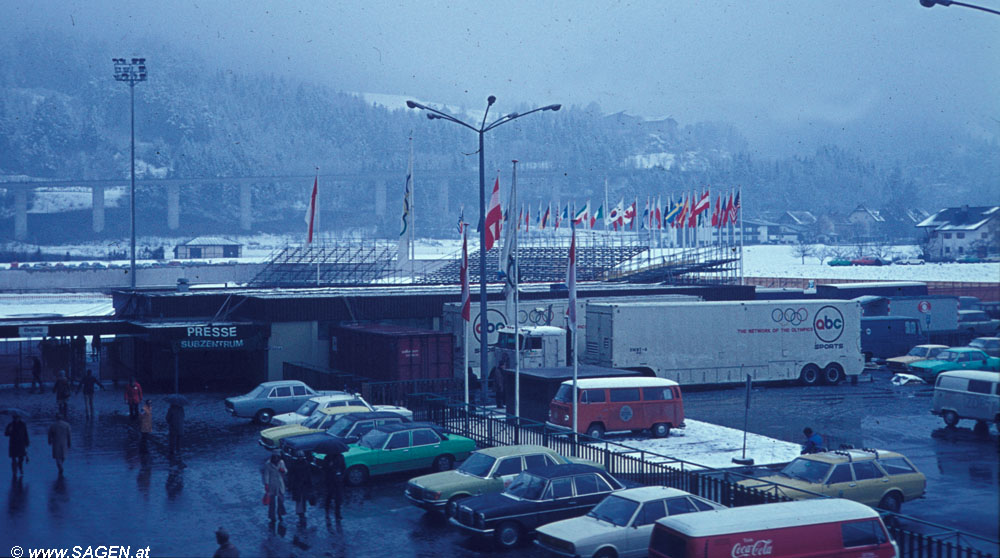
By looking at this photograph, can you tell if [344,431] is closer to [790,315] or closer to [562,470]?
[562,470]

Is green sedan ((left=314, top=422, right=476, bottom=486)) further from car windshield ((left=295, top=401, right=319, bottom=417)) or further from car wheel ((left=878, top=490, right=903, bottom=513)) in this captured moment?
car wheel ((left=878, top=490, right=903, bottom=513))

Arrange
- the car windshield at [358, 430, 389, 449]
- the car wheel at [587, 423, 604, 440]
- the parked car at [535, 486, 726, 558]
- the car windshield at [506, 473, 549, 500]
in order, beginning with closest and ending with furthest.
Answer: the parked car at [535, 486, 726, 558]
the car windshield at [506, 473, 549, 500]
the car windshield at [358, 430, 389, 449]
the car wheel at [587, 423, 604, 440]

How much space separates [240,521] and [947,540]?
37.8 feet

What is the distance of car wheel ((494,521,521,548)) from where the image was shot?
1500cm

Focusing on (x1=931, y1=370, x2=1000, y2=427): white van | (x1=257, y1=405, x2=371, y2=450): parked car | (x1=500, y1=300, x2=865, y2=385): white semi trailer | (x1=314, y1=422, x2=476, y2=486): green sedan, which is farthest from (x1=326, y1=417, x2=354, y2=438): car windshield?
(x1=931, y1=370, x2=1000, y2=427): white van

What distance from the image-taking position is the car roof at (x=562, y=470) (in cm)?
1584

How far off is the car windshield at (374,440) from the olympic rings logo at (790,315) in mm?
17336

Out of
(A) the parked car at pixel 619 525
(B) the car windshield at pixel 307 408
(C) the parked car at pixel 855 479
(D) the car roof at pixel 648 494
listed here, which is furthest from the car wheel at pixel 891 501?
(B) the car windshield at pixel 307 408

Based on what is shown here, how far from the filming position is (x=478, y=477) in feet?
55.9

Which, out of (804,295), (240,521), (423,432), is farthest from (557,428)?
(804,295)

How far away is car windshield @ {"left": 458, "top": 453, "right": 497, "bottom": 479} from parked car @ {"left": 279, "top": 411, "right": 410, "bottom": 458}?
3143mm

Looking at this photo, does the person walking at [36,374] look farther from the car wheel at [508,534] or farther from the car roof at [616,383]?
the car wheel at [508,534]

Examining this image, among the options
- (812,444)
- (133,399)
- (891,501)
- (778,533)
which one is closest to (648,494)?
(778,533)

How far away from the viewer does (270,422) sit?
26.7 metres
